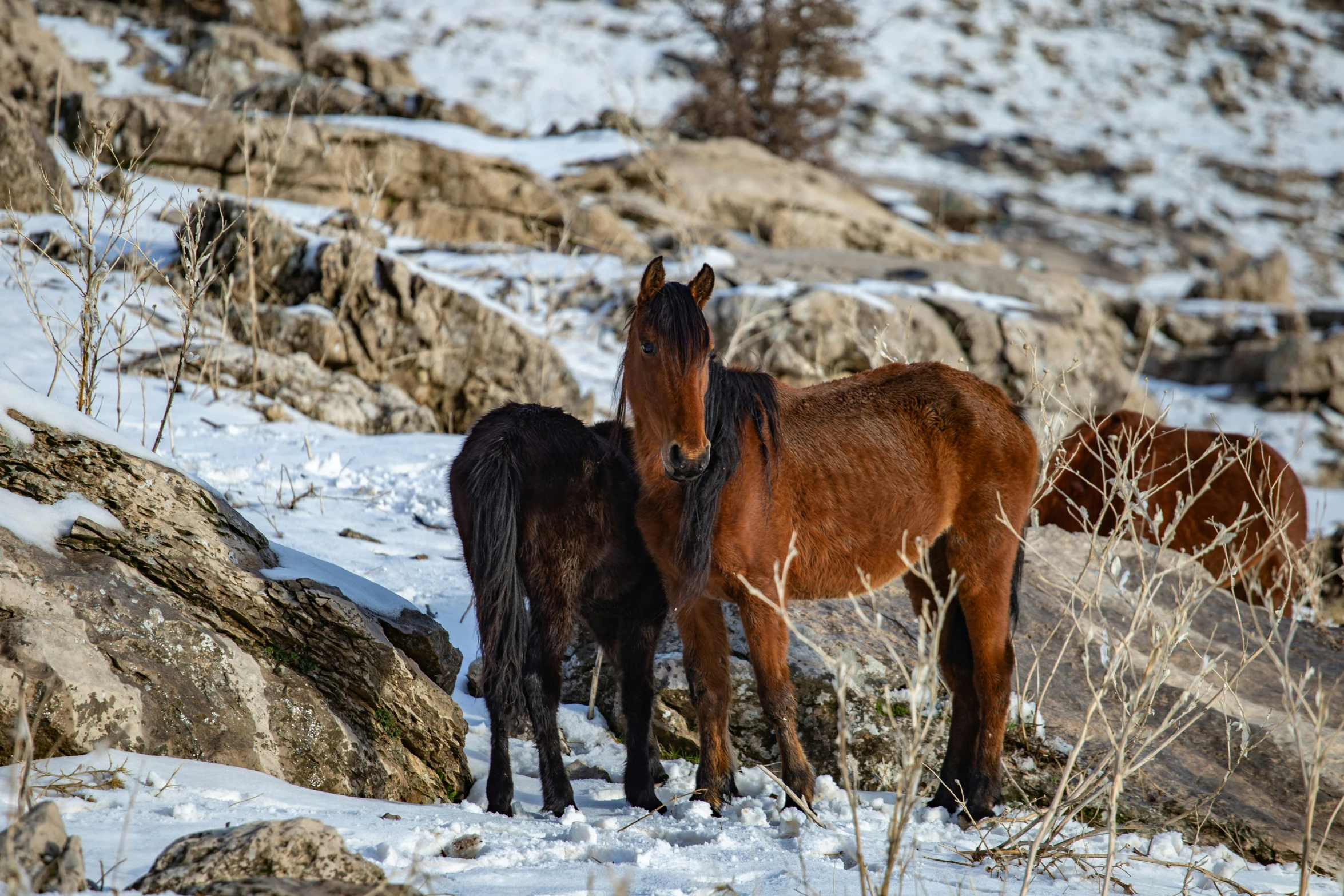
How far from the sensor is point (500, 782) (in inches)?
136

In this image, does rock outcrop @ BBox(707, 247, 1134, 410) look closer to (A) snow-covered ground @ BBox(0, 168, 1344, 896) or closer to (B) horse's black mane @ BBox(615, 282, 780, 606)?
(A) snow-covered ground @ BBox(0, 168, 1344, 896)

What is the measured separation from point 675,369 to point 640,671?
1428 millimetres

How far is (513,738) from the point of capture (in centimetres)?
430

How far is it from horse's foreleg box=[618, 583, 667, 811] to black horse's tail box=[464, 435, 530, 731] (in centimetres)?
58

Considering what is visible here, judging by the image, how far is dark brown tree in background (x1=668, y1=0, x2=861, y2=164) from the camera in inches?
829

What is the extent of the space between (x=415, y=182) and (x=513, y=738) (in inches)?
429

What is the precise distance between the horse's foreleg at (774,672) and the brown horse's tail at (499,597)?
90 cm

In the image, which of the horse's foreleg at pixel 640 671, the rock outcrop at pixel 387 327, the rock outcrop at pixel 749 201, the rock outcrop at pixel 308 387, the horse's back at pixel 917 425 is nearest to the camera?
the horse's foreleg at pixel 640 671

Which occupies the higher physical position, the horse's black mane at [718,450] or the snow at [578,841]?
the horse's black mane at [718,450]

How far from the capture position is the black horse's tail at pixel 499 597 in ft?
11.5

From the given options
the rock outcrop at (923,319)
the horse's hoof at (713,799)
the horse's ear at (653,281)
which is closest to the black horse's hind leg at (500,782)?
the horse's hoof at (713,799)

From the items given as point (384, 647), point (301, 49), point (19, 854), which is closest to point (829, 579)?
point (384, 647)

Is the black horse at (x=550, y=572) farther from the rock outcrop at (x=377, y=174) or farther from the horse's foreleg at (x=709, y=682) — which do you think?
the rock outcrop at (x=377, y=174)

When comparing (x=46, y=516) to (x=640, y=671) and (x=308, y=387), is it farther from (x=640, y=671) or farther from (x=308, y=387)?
(x=308, y=387)
